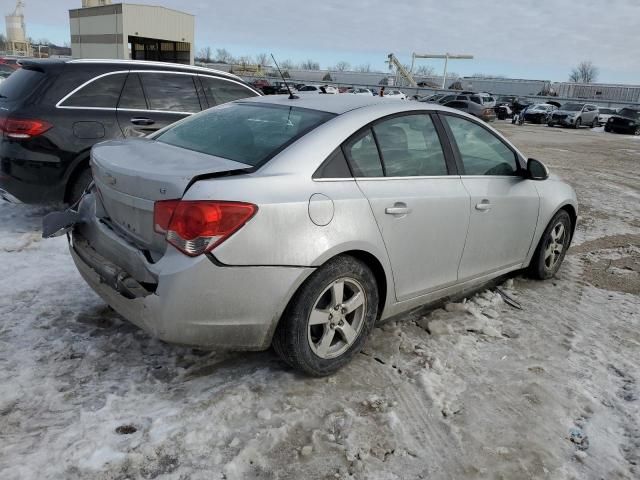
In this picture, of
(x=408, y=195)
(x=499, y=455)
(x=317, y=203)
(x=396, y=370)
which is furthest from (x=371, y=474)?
(x=408, y=195)

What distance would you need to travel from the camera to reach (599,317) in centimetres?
418

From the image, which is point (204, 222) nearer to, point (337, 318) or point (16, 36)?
point (337, 318)

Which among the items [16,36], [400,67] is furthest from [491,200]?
[16,36]

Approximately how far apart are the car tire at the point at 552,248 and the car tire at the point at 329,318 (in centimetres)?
223

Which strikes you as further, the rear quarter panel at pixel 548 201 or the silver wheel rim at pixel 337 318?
the rear quarter panel at pixel 548 201

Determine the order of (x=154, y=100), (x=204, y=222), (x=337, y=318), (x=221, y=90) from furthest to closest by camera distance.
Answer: (x=221, y=90) → (x=154, y=100) → (x=337, y=318) → (x=204, y=222)

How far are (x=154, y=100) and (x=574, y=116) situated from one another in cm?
3324

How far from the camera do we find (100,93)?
18.3 feet

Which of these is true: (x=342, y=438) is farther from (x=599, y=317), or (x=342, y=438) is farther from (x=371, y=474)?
(x=599, y=317)

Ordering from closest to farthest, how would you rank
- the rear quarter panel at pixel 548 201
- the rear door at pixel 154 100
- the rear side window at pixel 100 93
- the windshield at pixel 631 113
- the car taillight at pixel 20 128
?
the rear quarter panel at pixel 548 201
the car taillight at pixel 20 128
the rear side window at pixel 100 93
the rear door at pixel 154 100
the windshield at pixel 631 113

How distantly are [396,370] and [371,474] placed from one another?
0.92 metres

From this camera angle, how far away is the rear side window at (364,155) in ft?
10.0

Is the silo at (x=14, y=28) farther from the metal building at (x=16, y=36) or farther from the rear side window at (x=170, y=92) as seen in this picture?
the rear side window at (x=170, y=92)

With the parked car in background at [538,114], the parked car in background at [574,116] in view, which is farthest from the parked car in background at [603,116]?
the parked car in background at [538,114]
